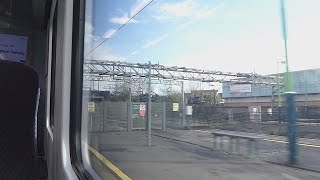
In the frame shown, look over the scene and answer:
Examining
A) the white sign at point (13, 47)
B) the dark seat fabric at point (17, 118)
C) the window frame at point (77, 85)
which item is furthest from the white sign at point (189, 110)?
the white sign at point (13, 47)

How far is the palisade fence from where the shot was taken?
23.1 inches

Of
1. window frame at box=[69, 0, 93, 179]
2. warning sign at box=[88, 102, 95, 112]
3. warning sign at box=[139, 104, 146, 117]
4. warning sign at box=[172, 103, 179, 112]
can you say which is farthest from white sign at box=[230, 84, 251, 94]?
window frame at box=[69, 0, 93, 179]

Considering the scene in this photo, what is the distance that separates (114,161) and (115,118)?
20 centimetres

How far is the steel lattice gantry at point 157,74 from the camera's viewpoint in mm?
678

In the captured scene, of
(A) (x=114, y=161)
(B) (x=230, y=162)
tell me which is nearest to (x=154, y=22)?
(B) (x=230, y=162)

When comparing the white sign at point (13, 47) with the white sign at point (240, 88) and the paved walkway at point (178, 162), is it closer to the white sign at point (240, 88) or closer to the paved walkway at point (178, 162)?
the paved walkway at point (178, 162)

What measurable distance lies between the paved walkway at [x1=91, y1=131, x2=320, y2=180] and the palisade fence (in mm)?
36

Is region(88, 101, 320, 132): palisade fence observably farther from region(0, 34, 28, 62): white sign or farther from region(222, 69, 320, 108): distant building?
region(0, 34, 28, 62): white sign

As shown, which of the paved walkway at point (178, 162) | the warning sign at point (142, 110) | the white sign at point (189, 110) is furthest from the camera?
the warning sign at point (142, 110)

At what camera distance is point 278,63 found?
1.94ft

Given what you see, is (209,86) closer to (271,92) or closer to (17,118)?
(271,92)

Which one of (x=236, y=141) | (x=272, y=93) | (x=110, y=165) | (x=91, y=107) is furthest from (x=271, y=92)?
(x=91, y=107)

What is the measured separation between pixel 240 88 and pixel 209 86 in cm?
15

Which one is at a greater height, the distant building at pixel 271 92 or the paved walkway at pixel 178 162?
the distant building at pixel 271 92
